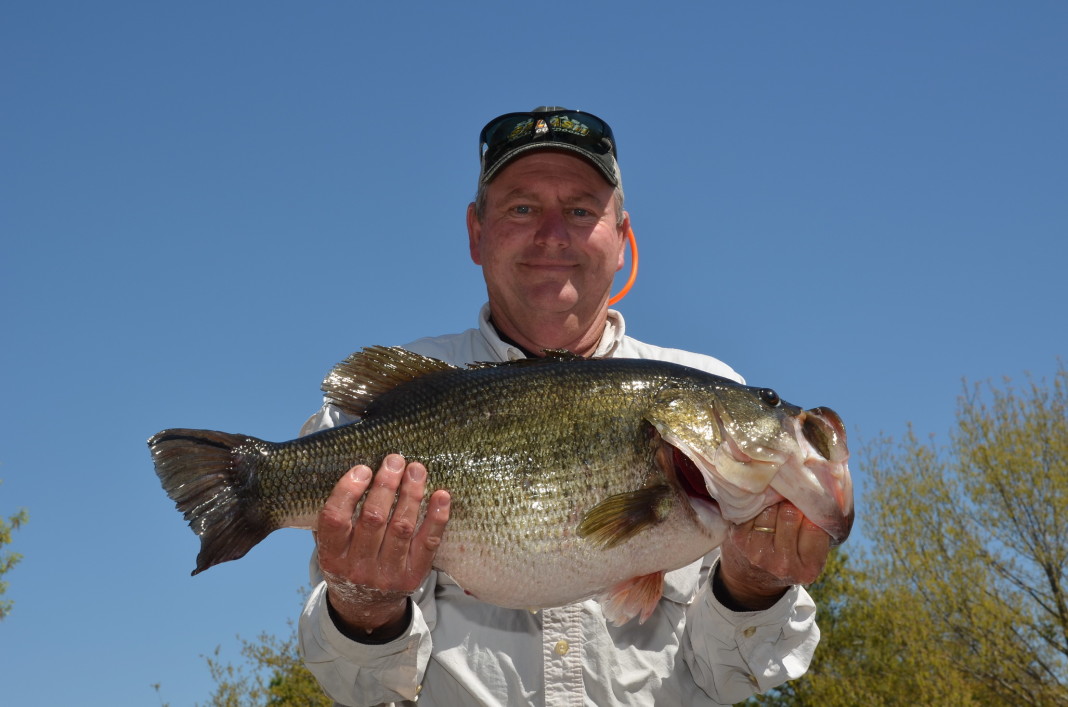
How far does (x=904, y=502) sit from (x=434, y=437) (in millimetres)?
23809

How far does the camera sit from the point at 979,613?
22922 mm

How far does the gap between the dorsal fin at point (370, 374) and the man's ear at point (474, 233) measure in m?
1.78

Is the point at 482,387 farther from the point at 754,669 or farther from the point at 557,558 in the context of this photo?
the point at 754,669

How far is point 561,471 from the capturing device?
371cm

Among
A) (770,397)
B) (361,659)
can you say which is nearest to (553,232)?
(770,397)

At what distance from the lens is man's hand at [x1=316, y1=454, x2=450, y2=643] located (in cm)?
371

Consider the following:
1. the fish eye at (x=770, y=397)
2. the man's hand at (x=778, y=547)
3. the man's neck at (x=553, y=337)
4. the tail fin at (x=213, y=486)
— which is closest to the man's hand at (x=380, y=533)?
the tail fin at (x=213, y=486)

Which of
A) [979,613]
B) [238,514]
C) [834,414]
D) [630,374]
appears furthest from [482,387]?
[979,613]

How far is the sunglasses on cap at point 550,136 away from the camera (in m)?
5.54

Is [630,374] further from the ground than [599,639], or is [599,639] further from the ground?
[630,374]

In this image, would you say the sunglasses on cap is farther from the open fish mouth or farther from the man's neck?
the open fish mouth

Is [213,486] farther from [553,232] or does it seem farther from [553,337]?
[553,232]

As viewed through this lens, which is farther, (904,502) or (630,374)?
(904,502)

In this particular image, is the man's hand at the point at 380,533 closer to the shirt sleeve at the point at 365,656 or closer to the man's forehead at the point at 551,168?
the shirt sleeve at the point at 365,656
